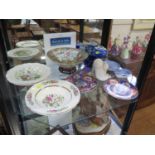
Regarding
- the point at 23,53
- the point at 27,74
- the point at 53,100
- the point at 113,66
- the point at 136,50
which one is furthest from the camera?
the point at 136,50

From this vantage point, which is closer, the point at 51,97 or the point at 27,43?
the point at 51,97

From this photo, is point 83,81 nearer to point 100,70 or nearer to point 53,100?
point 100,70

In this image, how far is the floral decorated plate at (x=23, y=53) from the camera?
823mm

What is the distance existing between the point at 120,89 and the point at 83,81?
185 mm

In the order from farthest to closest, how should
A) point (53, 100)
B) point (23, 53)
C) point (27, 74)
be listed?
point (23, 53) < point (27, 74) < point (53, 100)

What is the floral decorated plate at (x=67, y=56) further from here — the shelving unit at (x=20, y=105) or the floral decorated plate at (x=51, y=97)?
the shelving unit at (x=20, y=105)

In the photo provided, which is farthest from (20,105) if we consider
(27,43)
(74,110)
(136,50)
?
(136,50)

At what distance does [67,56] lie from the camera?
82 cm

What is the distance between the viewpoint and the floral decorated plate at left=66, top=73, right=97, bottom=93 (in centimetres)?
78
